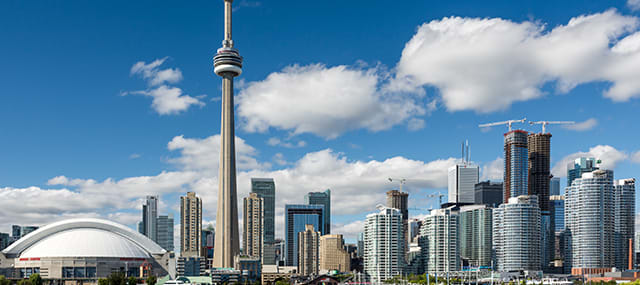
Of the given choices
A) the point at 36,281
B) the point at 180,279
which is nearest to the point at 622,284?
the point at 180,279

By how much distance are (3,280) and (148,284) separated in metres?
36.2

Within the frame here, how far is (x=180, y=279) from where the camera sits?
194000 millimetres

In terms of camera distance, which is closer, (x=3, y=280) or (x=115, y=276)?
(x=3, y=280)

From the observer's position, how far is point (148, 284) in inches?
7746

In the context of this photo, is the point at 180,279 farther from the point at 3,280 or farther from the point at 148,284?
the point at 3,280

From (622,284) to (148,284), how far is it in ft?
419

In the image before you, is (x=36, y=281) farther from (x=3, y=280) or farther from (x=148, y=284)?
(x=148, y=284)

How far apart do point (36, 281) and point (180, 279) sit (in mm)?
38099

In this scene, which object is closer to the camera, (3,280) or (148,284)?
(3,280)

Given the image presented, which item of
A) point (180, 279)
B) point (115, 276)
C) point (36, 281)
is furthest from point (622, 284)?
point (36, 281)

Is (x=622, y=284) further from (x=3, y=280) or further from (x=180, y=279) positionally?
(x=3, y=280)

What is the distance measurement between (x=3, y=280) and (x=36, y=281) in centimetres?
1124

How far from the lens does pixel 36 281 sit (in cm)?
19300

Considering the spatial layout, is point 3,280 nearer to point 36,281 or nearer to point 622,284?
point 36,281
